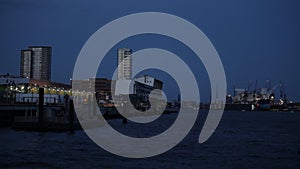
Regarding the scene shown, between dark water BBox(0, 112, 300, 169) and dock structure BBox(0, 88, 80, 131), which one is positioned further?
dock structure BBox(0, 88, 80, 131)

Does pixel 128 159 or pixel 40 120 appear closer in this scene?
pixel 128 159

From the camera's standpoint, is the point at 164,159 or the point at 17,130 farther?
the point at 17,130

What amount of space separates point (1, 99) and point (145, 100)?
12526 centimetres

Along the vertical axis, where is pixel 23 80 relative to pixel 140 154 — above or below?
above

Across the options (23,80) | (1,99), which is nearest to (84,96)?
(23,80)

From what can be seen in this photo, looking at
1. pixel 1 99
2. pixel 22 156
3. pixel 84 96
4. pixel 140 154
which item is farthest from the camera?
pixel 84 96

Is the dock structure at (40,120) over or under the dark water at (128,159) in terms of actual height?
over

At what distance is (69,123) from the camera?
45.3 metres

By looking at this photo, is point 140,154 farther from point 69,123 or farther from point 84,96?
point 84,96

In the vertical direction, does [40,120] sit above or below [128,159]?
above

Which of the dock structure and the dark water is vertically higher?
the dock structure

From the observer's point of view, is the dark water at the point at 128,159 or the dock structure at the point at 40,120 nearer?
the dark water at the point at 128,159

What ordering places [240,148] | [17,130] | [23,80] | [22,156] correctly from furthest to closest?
[23,80], [17,130], [240,148], [22,156]

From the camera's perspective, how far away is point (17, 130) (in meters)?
44.5
